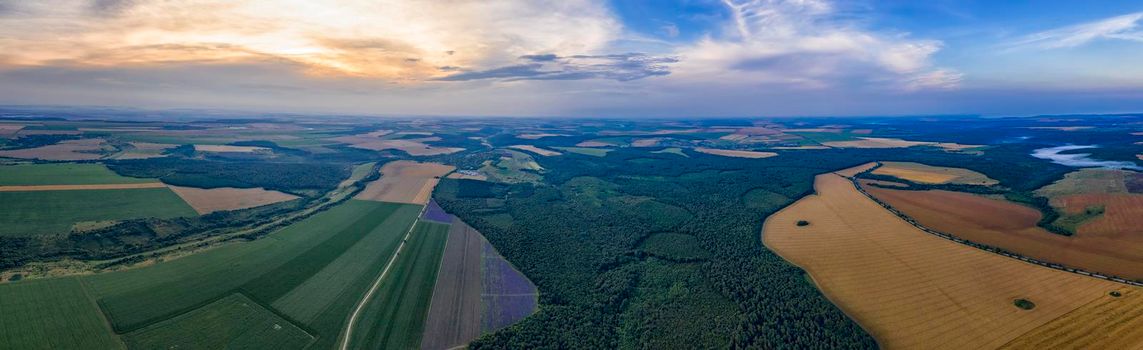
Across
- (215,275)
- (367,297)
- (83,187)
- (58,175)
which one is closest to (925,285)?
(367,297)

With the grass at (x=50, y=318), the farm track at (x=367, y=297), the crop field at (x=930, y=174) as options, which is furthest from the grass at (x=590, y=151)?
the grass at (x=50, y=318)

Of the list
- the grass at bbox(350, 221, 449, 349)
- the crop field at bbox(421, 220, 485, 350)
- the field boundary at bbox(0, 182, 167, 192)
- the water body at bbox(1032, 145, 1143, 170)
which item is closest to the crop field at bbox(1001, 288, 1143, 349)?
the crop field at bbox(421, 220, 485, 350)

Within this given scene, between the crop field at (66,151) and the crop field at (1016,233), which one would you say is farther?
the crop field at (66,151)

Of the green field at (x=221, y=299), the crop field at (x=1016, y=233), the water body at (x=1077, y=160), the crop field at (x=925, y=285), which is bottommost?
the green field at (x=221, y=299)

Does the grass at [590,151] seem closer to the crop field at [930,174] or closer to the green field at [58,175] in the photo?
the crop field at [930,174]

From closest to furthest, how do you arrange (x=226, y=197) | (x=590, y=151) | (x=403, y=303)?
(x=403, y=303)
(x=226, y=197)
(x=590, y=151)

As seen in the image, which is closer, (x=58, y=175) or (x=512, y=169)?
(x=58, y=175)

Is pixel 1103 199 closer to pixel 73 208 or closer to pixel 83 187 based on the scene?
pixel 73 208
